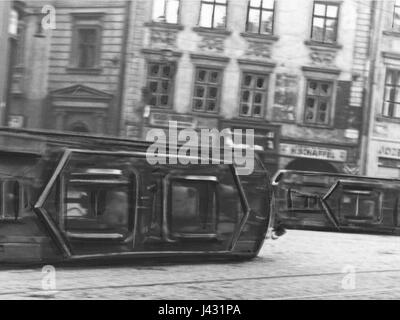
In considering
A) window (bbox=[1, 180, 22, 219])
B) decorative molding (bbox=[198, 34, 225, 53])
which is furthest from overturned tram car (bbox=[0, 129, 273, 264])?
decorative molding (bbox=[198, 34, 225, 53])

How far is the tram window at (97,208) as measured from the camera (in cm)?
576

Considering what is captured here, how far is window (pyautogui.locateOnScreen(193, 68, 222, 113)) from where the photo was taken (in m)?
4.93

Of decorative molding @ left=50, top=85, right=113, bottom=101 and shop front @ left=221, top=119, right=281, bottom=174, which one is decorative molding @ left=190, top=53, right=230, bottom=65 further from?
decorative molding @ left=50, top=85, right=113, bottom=101

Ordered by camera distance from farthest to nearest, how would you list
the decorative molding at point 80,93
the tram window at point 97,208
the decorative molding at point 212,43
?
the tram window at point 97,208
the decorative molding at point 212,43
the decorative molding at point 80,93

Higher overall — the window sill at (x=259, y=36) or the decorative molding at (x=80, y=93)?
the window sill at (x=259, y=36)

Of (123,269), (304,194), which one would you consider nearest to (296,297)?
(123,269)

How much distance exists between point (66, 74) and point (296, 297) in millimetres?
2149

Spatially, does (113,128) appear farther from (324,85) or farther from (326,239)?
(326,239)

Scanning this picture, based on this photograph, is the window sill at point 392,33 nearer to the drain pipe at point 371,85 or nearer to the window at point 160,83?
the drain pipe at point 371,85

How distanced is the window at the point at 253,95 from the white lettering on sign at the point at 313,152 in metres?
0.32

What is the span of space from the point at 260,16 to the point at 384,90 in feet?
3.54

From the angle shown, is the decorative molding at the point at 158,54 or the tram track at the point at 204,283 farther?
the decorative molding at the point at 158,54

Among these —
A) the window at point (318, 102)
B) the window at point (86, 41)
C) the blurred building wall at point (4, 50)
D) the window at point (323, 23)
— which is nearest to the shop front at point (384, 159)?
the window at point (318, 102)

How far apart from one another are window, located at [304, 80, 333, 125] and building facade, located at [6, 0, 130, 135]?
126cm
